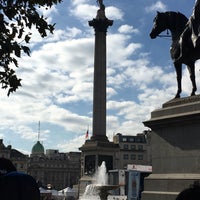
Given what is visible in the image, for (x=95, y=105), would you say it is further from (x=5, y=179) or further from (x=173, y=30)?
(x=5, y=179)

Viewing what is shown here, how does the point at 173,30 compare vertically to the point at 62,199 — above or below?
above

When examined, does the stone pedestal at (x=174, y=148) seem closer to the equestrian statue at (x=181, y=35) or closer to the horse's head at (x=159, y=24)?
the equestrian statue at (x=181, y=35)

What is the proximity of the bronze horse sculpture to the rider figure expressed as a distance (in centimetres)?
7

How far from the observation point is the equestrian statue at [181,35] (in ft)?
53.4

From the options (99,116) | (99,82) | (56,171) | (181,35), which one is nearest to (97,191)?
(181,35)

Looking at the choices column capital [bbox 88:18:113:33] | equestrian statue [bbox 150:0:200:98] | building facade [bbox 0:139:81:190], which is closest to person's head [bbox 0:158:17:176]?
equestrian statue [bbox 150:0:200:98]

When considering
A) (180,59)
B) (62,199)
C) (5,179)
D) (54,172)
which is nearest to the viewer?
(5,179)

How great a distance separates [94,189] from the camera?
2586 cm

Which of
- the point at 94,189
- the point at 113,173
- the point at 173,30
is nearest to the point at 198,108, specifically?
the point at 173,30

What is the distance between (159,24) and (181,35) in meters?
1.45

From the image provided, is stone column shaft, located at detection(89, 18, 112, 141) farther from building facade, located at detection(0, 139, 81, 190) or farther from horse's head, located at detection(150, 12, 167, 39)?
building facade, located at detection(0, 139, 81, 190)

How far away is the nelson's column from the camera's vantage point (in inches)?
2980

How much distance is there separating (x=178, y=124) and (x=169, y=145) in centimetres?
86

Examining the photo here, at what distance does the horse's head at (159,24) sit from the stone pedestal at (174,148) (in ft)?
10.8
